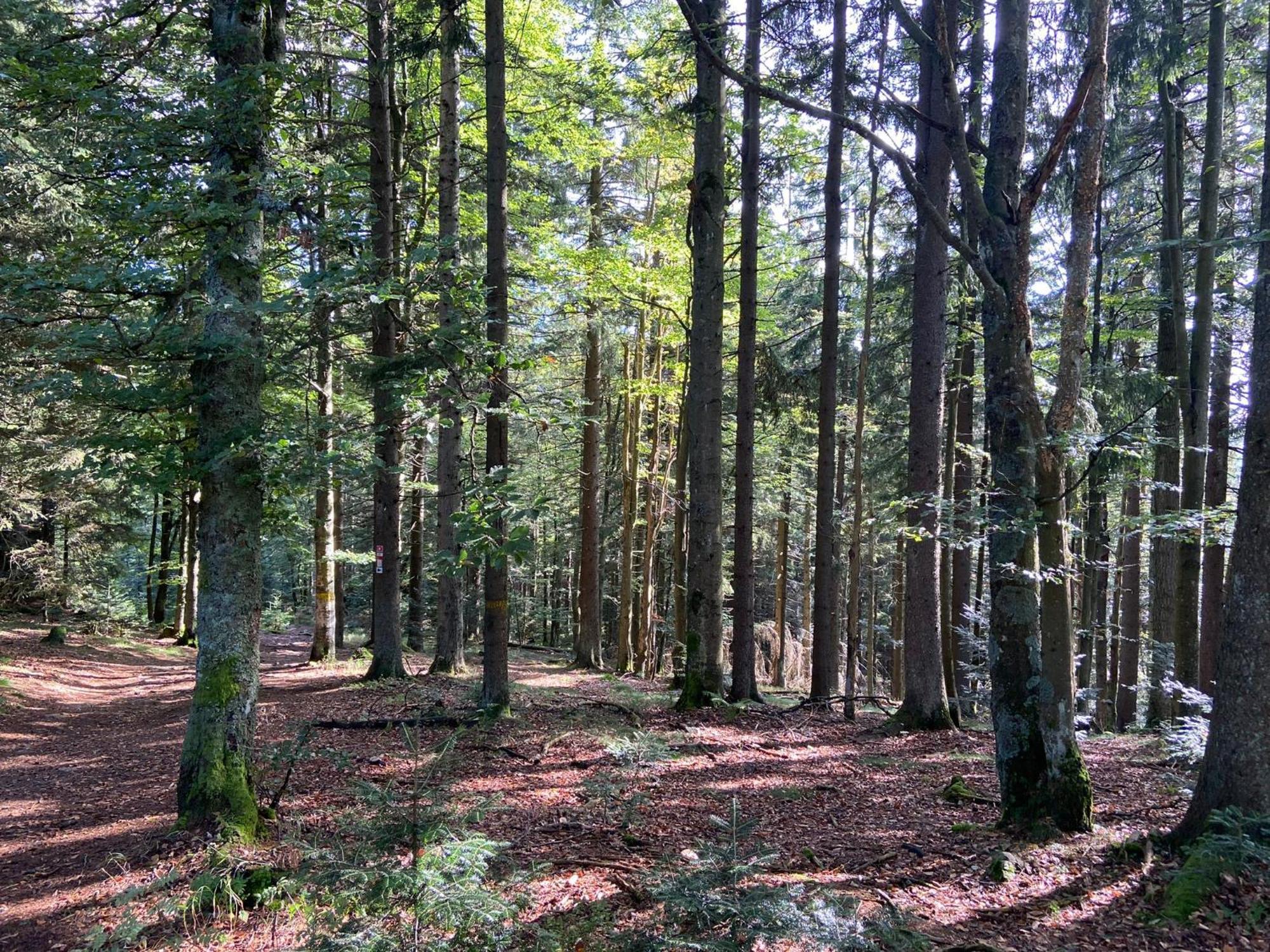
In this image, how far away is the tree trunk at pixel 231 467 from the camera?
489 centimetres

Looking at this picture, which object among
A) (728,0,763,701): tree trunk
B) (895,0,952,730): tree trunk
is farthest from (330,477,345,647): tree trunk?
(895,0,952,730): tree trunk

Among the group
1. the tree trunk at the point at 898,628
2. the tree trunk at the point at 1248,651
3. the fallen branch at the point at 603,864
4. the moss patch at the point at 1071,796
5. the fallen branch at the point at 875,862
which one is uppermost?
the tree trunk at the point at 1248,651

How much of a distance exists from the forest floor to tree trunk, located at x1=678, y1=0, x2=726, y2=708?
88 centimetres

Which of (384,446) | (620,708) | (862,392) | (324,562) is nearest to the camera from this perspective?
(620,708)

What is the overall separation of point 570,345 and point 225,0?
13498 millimetres

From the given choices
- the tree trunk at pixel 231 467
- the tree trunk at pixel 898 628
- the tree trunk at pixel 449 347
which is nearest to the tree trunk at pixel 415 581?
the tree trunk at pixel 449 347

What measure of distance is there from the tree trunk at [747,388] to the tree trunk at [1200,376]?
641 centimetres

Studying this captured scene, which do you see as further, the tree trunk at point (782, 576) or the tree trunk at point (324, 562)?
the tree trunk at point (782, 576)

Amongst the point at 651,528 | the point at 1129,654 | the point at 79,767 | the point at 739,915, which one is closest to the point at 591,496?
the point at 651,528

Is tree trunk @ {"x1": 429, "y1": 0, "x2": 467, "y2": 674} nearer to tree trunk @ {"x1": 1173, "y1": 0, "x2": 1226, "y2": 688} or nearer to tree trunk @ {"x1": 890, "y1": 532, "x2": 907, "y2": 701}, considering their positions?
tree trunk @ {"x1": 1173, "y1": 0, "x2": 1226, "y2": 688}

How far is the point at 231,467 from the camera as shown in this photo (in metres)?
5.17

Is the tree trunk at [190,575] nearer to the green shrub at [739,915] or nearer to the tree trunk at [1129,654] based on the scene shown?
the green shrub at [739,915]

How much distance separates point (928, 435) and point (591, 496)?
906 cm

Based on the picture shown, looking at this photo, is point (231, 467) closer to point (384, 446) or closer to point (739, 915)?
point (739, 915)
